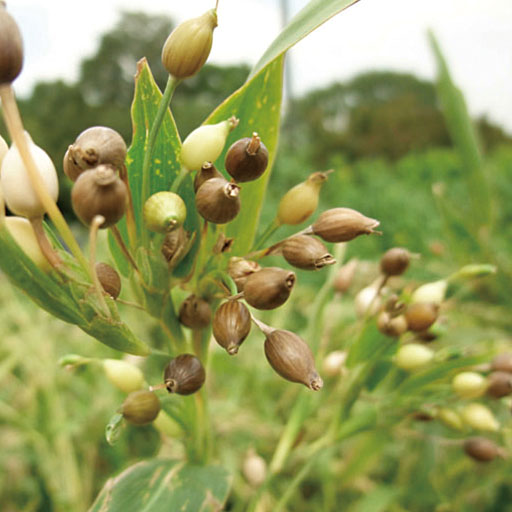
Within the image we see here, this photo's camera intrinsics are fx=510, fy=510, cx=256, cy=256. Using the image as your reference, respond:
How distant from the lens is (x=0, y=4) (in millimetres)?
233

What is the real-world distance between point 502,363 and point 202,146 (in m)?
0.29

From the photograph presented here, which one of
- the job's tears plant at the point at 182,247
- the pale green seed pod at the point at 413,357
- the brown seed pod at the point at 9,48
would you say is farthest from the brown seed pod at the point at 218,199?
the pale green seed pod at the point at 413,357

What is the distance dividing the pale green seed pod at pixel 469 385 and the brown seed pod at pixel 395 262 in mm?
101

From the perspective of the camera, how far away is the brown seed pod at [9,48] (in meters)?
0.23

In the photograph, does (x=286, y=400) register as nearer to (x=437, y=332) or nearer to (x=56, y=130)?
(x=437, y=332)

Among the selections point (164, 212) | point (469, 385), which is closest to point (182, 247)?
point (164, 212)

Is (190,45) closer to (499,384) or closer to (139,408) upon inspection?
(139,408)

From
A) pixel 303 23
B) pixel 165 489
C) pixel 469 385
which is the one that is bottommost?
pixel 165 489

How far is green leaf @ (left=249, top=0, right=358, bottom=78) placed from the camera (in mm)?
291

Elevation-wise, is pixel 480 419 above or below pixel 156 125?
below

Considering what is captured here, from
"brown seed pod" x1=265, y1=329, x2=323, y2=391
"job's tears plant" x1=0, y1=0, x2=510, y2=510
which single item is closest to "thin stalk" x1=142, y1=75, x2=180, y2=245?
"job's tears plant" x1=0, y1=0, x2=510, y2=510

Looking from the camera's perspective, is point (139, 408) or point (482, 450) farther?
point (482, 450)

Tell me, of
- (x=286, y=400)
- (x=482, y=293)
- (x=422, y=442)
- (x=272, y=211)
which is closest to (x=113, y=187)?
(x=422, y=442)

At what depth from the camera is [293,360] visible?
0.27 meters
